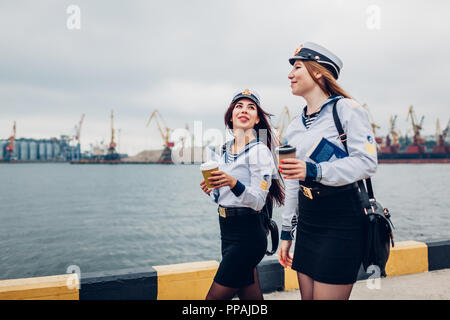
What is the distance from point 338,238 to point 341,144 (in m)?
0.48

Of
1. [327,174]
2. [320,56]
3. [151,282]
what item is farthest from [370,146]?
[151,282]

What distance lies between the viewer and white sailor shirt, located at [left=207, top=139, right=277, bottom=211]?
7.11ft

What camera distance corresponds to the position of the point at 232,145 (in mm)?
2512

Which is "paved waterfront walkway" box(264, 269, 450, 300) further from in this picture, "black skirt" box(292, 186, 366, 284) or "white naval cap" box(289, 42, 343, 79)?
"white naval cap" box(289, 42, 343, 79)

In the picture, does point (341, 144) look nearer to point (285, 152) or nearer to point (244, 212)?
point (285, 152)

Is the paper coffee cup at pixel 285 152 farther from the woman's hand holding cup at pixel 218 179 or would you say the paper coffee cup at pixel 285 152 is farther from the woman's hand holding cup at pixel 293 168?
the woman's hand holding cup at pixel 218 179

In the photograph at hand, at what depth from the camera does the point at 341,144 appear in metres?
1.91

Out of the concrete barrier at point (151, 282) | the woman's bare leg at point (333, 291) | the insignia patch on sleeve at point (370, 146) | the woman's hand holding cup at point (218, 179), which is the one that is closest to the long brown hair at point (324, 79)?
the insignia patch on sleeve at point (370, 146)

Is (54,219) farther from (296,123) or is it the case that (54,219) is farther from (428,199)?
(428,199)

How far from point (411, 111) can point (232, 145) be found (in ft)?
332

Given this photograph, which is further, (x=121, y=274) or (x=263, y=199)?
(x=121, y=274)

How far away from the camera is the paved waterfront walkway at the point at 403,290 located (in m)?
3.81

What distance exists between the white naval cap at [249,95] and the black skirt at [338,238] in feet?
2.75
